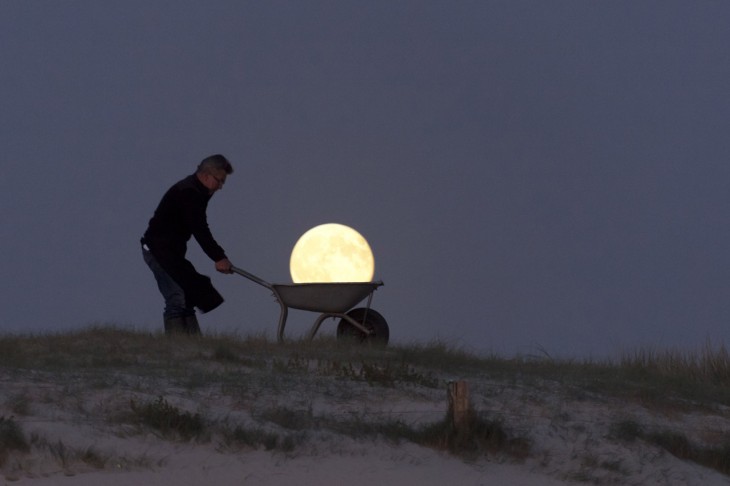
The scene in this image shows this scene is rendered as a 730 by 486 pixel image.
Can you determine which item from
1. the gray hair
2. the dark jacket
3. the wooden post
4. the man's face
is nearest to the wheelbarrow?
the dark jacket

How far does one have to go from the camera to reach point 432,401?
8391 mm

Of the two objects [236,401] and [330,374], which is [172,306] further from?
[236,401]

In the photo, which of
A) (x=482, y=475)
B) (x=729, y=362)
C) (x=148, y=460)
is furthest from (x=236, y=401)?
(x=729, y=362)

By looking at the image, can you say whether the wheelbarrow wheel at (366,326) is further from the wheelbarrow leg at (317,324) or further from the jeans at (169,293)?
the jeans at (169,293)

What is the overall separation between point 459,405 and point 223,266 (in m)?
4.12

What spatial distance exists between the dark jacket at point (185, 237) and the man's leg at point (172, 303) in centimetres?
7

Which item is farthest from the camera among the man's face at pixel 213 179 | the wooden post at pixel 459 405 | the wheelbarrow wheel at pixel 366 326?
the wheelbarrow wheel at pixel 366 326

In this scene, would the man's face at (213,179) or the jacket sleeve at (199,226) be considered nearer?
the jacket sleeve at (199,226)

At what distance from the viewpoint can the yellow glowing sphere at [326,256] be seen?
1145 cm

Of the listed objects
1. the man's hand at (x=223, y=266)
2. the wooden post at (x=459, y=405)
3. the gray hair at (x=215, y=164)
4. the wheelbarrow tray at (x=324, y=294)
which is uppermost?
the gray hair at (x=215, y=164)

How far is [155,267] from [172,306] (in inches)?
16.4

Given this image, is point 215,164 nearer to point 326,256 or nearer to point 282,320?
point 326,256

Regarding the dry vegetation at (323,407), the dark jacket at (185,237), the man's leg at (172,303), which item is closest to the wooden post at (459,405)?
the dry vegetation at (323,407)

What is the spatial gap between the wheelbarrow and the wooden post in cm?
373
